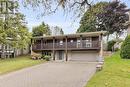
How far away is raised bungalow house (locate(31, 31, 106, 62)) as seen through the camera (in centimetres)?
4072

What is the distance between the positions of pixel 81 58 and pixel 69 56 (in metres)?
2.07

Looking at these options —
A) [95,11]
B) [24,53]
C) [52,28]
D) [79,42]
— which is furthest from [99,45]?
Result: [95,11]

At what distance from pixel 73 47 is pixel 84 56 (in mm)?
2241

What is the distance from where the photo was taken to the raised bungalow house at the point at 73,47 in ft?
134

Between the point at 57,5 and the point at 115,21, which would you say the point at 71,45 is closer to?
the point at 115,21

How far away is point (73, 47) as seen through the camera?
42156mm

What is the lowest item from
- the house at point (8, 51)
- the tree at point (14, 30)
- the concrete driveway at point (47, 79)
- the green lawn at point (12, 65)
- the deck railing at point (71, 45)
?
the concrete driveway at point (47, 79)

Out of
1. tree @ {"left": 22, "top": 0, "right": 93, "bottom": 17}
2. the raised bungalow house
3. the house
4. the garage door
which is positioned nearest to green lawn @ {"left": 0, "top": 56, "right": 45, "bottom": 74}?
the house

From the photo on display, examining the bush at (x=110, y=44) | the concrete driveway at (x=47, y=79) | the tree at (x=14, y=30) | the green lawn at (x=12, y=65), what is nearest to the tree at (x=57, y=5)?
the concrete driveway at (x=47, y=79)

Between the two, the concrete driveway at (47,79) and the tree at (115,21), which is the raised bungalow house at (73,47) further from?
the concrete driveway at (47,79)

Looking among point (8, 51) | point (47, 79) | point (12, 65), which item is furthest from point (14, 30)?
point (47, 79)

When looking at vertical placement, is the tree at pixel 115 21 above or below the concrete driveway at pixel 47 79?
above

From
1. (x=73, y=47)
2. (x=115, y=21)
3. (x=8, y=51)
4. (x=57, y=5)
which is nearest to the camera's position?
(x=57, y=5)

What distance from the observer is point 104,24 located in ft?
181
